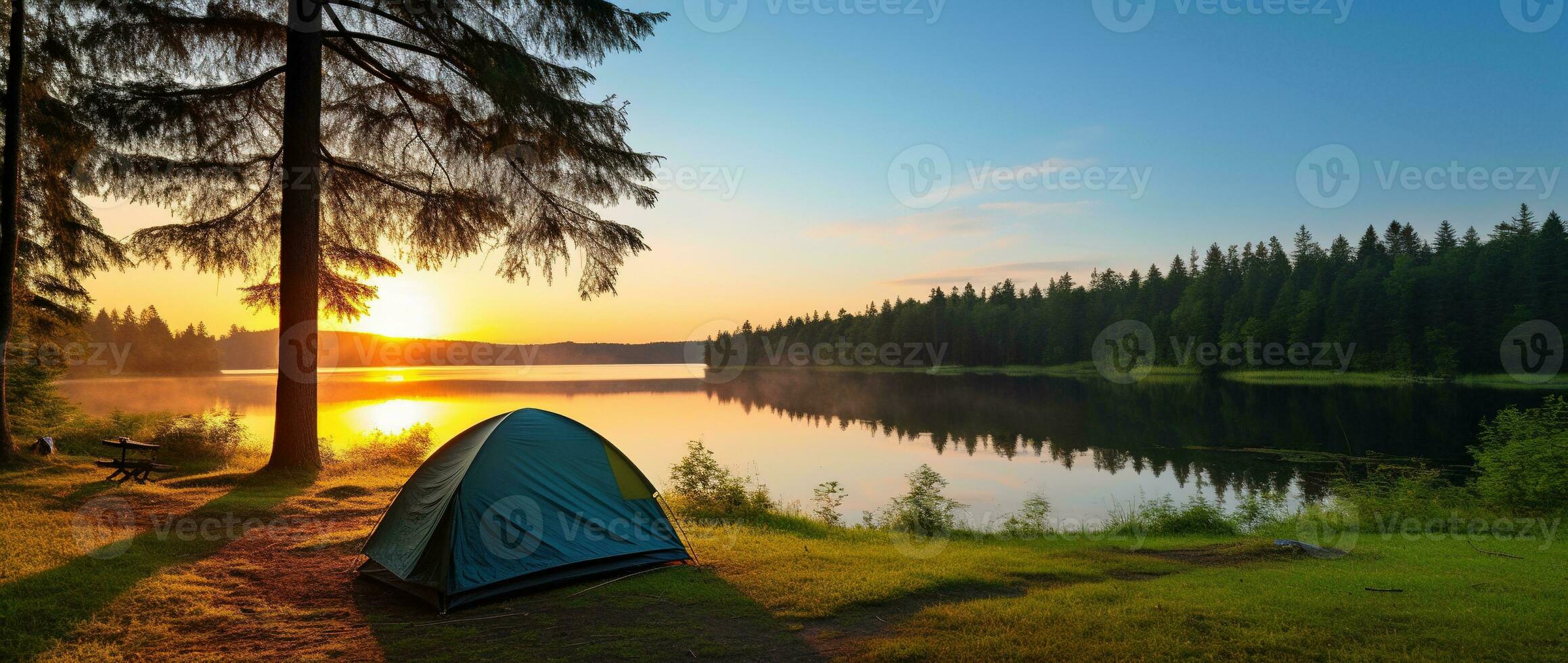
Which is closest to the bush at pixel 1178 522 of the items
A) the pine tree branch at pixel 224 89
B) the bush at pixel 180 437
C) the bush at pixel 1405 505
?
the bush at pixel 1405 505

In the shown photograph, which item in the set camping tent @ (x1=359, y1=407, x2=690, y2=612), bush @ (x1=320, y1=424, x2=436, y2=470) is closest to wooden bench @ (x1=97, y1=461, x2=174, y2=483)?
bush @ (x1=320, y1=424, x2=436, y2=470)

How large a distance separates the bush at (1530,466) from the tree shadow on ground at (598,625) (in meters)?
14.2

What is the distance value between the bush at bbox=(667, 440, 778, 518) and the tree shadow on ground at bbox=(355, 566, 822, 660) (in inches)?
196

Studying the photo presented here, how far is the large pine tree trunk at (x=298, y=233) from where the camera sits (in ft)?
40.4

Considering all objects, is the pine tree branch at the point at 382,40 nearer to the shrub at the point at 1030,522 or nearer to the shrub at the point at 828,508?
the shrub at the point at 828,508

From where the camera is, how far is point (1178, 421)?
33719mm

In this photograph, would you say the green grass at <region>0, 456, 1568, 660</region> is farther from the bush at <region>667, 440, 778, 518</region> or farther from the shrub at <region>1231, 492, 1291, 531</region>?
the shrub at <region>1231, 492, 1291, 531</region>

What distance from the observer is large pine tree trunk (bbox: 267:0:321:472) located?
40.4 ft

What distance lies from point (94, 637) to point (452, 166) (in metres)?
9.80

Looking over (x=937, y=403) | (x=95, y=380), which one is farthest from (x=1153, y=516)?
(x=95, y=380)

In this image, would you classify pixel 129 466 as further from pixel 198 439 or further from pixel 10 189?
pixel 10 189

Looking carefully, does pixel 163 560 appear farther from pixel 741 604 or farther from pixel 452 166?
pixel 452 166

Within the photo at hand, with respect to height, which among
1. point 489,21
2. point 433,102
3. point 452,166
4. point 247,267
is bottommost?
point 247,267

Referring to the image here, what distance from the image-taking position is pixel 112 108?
1159 centimetres
